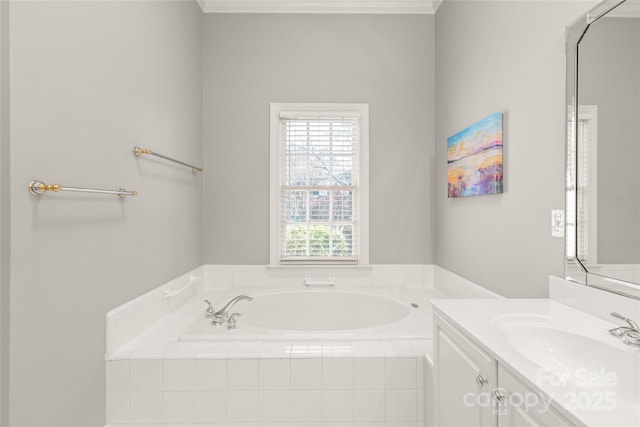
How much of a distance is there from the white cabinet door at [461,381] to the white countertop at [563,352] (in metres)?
0.05

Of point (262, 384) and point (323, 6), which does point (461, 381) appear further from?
point (323, 6)

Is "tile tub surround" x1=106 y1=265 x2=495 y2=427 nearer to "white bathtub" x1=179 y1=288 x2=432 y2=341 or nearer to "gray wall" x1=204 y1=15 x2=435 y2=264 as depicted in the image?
"white bathtub" x1=179 y1=288 x2=432 y2=341

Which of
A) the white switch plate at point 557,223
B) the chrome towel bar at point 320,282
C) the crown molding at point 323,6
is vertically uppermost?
the crown molding at point 323,6

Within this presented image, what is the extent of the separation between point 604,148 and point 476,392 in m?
0.95

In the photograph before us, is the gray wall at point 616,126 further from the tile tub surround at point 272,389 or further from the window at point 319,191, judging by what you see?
the window at point 319,191

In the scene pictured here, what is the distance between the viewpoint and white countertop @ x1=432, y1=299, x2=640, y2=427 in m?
0.63

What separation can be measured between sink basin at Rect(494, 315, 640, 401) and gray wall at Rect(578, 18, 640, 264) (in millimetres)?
305

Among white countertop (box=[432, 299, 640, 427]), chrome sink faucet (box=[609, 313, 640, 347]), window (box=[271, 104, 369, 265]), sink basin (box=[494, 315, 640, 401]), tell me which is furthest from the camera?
window (box=[271, 104, 369, 265])

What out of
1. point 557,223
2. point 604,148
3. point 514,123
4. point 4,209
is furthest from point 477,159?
point 4,209

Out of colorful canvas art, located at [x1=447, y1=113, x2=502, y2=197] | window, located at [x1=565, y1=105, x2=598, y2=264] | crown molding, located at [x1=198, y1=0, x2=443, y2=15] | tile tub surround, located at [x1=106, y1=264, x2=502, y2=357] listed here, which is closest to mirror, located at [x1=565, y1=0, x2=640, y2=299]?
window, located at [x1=565, y1=105, x2=598, y2=264]

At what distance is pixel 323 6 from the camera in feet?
8.99

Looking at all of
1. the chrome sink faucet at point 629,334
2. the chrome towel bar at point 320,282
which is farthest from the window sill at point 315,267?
the chrome sink faucet at point 629,334

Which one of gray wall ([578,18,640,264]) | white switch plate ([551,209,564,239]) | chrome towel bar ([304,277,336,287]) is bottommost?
chrome towel bar ([304,277,336,287])

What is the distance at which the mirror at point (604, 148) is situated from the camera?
105 cm
